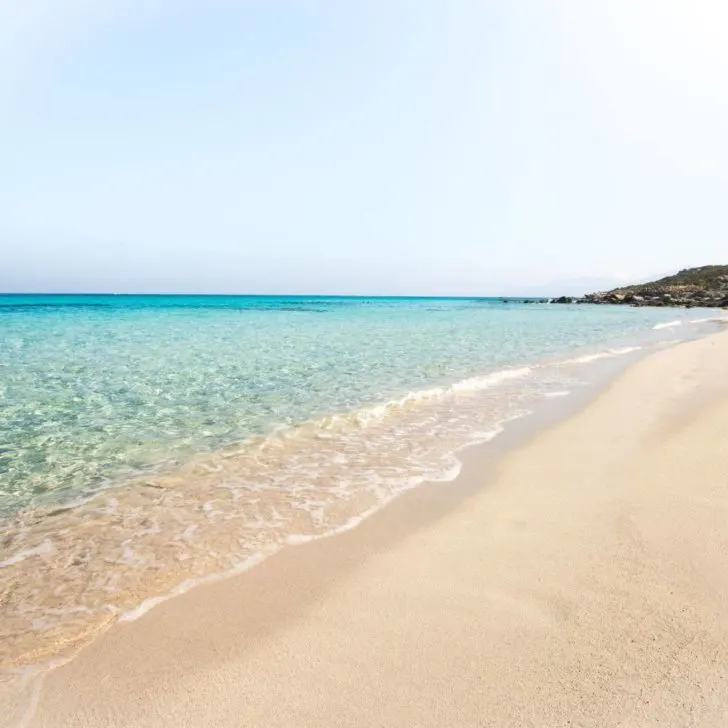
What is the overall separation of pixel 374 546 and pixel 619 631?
1907 mm

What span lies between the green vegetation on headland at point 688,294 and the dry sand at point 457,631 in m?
66.5

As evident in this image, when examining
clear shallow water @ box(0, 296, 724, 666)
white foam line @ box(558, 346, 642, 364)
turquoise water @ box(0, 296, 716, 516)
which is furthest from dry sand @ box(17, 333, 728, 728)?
white foam line @ box(558, 346, 642, 364)

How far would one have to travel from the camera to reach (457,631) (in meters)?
3.03

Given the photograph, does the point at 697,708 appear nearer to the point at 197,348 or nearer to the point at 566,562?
the point at 566,562

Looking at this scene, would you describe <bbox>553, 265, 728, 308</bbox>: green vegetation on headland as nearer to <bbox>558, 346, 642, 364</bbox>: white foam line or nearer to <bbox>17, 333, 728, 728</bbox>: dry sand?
<bbox>558, 346, 642, 364</bbox>: white foam line

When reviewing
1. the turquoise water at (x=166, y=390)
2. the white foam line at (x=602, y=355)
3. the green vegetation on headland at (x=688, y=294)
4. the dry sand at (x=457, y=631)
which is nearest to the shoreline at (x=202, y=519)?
the dry sand at (x=457, y=631)

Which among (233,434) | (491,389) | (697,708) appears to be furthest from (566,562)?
(491,389)

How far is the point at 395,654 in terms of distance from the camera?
9.29 ft

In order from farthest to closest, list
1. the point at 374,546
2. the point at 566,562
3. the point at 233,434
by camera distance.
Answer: the point at 233,434, the point at 374,546, the point at 566,562

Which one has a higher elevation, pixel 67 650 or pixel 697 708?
pixel 697 708

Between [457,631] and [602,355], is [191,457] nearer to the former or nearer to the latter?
[457,631]

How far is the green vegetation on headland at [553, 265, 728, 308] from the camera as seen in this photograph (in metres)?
65.9

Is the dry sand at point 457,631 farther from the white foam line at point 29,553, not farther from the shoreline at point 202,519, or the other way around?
the white foam line at point 29,553

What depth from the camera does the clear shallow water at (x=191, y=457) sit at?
3.90 meters
